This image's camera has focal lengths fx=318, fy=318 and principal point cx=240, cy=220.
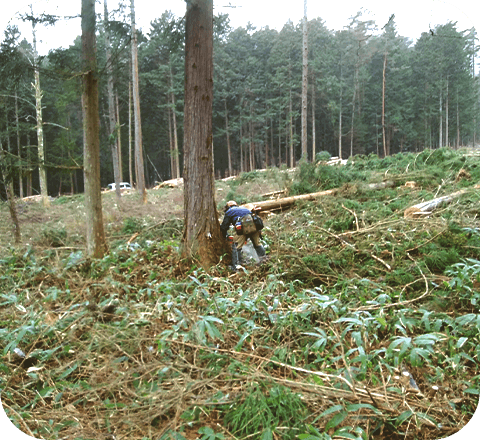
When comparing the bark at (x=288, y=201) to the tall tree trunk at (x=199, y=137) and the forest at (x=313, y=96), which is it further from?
the forest at (x=313, y=96)

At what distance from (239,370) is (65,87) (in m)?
6.31

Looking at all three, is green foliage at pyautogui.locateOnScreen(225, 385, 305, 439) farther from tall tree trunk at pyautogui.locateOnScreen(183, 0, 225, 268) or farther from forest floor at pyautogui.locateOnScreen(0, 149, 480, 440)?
tall tree trunk at pyautogui.locateOnScreen(183, 0, 225, 268)

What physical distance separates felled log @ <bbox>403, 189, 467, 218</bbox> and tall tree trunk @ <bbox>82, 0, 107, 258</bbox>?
645 cm

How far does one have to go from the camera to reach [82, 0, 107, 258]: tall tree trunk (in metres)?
5.72

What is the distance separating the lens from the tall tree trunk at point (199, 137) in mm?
5402

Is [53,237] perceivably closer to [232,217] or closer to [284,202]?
[232,217]

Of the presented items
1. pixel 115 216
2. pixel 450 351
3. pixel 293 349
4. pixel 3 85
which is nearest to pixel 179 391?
pixel 293 349

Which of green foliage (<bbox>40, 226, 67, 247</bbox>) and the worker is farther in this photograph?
green foliage (<bbox>40, 226, 67, 247</bbox>)

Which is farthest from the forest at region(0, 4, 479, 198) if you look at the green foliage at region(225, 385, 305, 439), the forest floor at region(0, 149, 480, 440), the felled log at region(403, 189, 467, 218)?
the green foliage at region(225, 385, 305, 439)

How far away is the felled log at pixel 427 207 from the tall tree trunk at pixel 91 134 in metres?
6.45

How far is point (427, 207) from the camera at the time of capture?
6.96 meters

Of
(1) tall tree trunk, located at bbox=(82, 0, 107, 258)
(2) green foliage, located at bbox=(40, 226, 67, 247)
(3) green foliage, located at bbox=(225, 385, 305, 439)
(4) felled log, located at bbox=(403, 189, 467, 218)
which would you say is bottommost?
(3) green foliage, located at bbox=(225, 385, 305, 439)

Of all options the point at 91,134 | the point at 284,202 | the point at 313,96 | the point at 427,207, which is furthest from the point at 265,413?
the point at 313,96

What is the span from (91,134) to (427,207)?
7.11 meters
